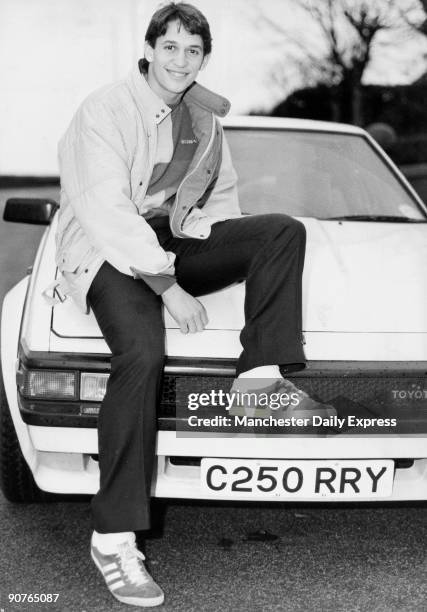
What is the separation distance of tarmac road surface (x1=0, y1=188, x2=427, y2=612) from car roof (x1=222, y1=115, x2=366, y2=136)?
1780 mm

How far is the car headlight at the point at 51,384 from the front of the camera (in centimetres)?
257

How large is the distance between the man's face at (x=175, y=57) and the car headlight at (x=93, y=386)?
0.95 metres

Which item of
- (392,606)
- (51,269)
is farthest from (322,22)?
(392,606)

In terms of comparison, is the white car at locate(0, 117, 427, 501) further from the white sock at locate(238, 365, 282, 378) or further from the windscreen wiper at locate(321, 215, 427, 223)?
the windscreen wiper at locate(321, 215, 427, 223)

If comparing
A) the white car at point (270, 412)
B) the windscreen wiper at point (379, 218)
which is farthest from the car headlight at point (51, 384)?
the windscreen wiper at point (379, 218)

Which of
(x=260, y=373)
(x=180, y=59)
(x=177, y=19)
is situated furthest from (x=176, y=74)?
(x=260, y=373)

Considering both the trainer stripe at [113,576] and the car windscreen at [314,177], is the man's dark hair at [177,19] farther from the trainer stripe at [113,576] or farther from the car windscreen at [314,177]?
the trainer stripe at [113,576]

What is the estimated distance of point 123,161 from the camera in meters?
2.63

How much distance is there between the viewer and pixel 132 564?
2.45 meters

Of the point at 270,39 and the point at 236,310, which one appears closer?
the point at 236,310

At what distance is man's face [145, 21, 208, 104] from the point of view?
8.85 ft

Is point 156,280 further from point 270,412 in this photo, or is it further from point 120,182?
point 270,412

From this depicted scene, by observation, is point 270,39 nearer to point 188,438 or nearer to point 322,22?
point 322,22

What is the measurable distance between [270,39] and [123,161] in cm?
1063
